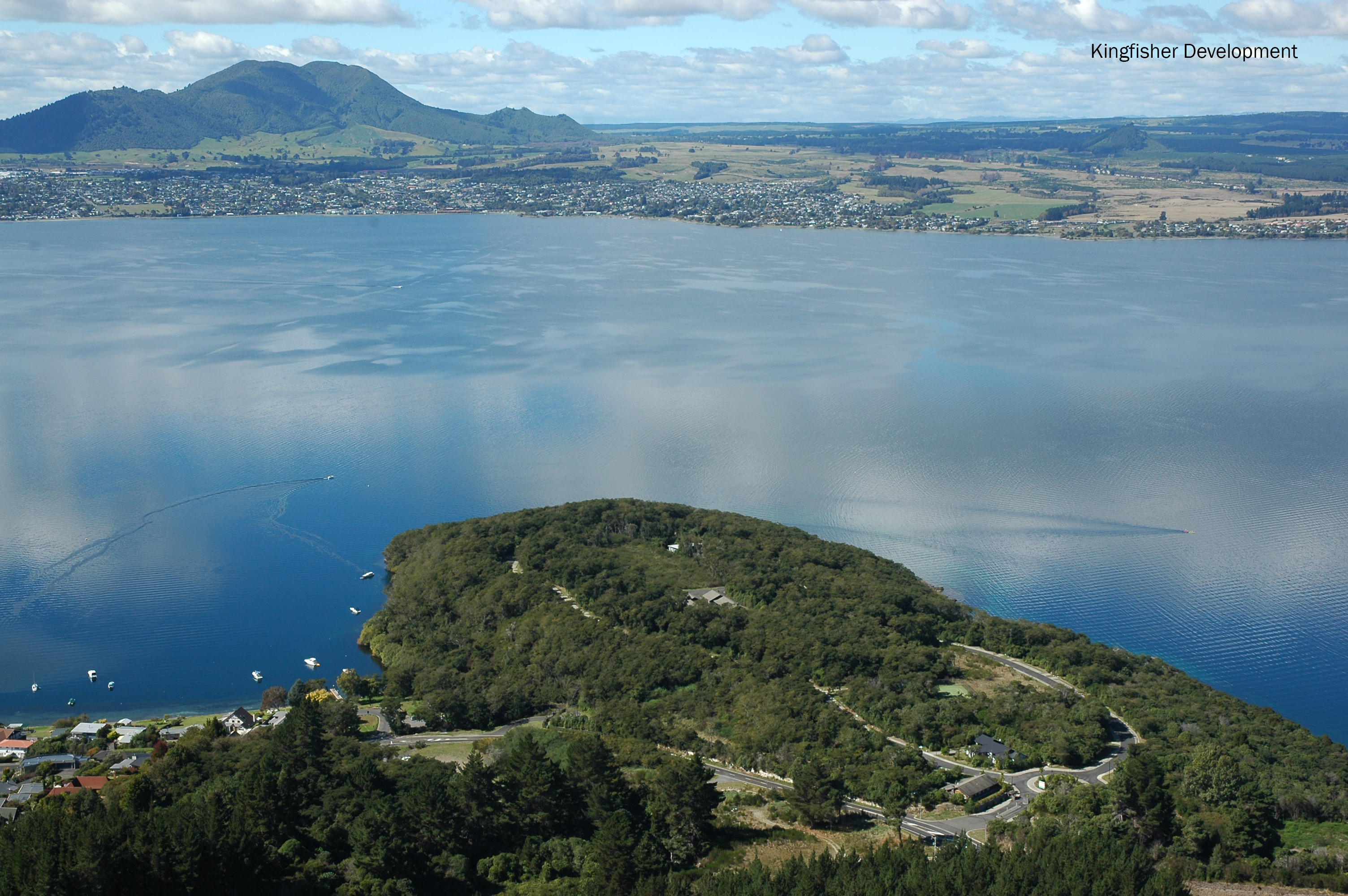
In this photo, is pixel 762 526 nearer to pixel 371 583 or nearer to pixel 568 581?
pixel 568 581

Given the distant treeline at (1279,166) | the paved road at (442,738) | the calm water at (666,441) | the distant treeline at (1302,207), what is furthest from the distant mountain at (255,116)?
the paved road at (442,738)

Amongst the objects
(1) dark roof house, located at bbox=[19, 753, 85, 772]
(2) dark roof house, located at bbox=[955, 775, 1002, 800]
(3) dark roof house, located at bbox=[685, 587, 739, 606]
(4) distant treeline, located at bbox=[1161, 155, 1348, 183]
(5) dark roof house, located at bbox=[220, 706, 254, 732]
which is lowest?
(5) dark roof house, located at bbox=[220, 706, 254, 732]

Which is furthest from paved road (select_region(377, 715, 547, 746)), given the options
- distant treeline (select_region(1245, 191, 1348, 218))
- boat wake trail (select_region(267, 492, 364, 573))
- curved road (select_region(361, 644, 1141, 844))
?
distant treeline (select_region(1245, 191, 1348, 218))

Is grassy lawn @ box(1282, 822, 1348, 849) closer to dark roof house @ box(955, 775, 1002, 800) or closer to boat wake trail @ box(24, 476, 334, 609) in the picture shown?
dark roof house @ box(955, 775, 1002, 800)

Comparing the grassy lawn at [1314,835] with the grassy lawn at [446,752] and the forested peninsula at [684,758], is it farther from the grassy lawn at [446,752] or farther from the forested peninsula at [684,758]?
the grassy lawn at [446,752]

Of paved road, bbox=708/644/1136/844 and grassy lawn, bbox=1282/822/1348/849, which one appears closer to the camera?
grassy lawn, bbox=1282/822/1348/849

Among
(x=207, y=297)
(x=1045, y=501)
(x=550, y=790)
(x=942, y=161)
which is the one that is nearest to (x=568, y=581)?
(x=550, y=790)

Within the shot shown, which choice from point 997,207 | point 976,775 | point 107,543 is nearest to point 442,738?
point 976,775
